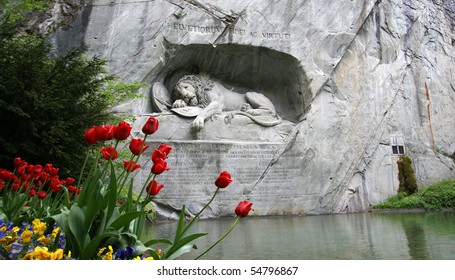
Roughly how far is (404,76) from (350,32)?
1.96 meters

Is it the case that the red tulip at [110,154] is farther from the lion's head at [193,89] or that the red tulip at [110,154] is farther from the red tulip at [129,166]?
the lion's head at [193,89]

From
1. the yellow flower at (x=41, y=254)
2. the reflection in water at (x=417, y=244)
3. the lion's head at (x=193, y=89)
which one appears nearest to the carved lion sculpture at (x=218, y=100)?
the lion's head at (x=193, y=89)

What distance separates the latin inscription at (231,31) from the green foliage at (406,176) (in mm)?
4094

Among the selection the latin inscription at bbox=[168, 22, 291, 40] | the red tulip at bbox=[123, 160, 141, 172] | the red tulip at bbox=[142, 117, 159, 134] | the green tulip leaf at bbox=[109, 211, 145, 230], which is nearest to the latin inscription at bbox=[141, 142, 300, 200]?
the latin inscription at bbox=[168, 22, 291, 40]

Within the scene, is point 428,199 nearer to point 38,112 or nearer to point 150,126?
point 38,112

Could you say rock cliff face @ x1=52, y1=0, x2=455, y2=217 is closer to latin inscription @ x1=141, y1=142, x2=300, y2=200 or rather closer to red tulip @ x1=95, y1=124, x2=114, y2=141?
latin inscription @ x1=141, y1=142, x2=300, y2=200

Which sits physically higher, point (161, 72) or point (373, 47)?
point (373, 47)

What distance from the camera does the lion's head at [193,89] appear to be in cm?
897

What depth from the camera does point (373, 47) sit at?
33.7 ft

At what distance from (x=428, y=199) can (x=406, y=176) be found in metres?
0.93
